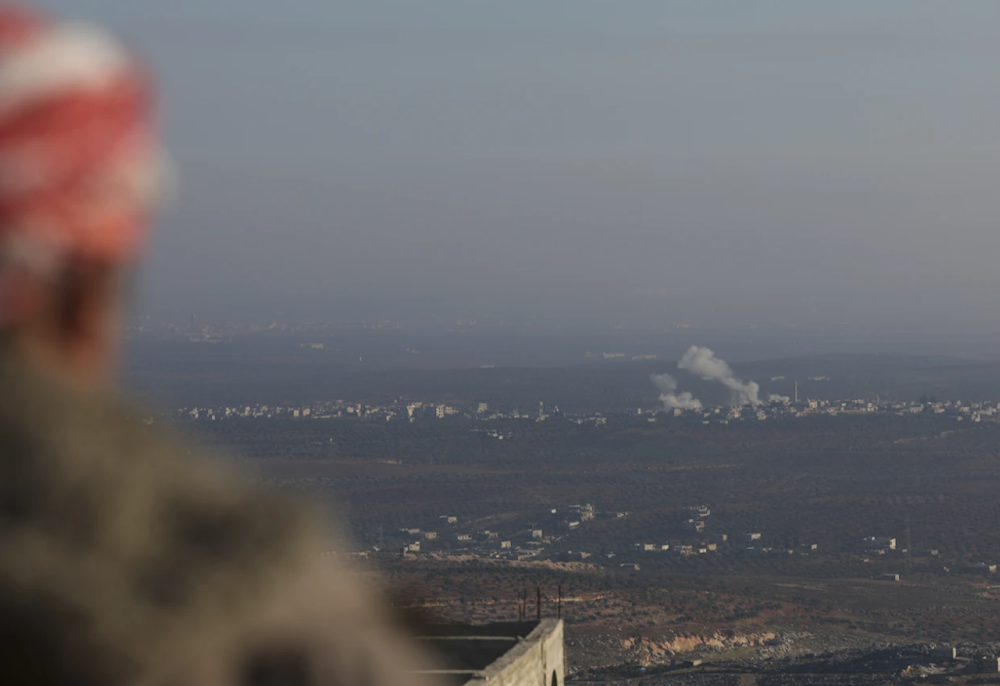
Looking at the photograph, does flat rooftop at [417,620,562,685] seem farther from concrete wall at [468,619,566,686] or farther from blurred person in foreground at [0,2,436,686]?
blurred person in foreground at [0,2,436,686]

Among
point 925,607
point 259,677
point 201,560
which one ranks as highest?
point 201,560

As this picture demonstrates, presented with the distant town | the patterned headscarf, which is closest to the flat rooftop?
the patterned headscarf

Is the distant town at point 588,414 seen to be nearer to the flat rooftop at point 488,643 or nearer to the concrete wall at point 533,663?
the flat rooftop at point 488,643

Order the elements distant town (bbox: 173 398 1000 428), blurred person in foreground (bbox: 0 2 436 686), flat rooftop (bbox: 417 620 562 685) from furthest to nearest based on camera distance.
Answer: distant town (bbox: 173 398 1000 428)
flat rooftop (bbox: 417 620 562 685)
blurred person in foreground (bbox: 0 2 436 686)

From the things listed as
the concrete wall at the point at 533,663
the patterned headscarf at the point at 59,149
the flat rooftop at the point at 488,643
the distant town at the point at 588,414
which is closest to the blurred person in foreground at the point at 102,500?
the patterned headscarf at the point at 59,149

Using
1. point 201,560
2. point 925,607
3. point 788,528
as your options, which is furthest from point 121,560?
point 788,528

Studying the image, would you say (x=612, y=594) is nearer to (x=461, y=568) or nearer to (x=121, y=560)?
(x=461, y=568)

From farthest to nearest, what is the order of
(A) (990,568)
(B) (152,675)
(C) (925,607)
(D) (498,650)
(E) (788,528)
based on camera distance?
(E) (788,528) < (A) (990,568) < (C) (925,607) < (D) (498,650) < (B) (152,675)
